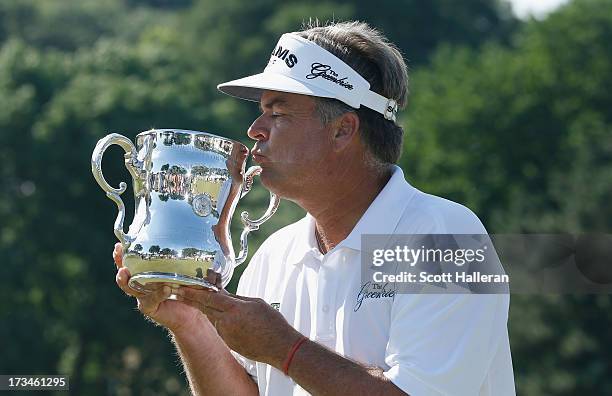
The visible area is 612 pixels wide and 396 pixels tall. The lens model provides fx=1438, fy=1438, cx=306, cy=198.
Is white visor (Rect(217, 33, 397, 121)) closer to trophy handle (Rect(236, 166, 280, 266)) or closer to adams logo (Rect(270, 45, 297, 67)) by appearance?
adams logo (Rect(270, 45, 297, 67))

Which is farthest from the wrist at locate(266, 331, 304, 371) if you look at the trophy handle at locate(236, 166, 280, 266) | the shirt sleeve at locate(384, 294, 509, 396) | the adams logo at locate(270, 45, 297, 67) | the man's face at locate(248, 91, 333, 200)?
the adams logo at locate(270, 45, 297, 67)

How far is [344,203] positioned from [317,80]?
17.4 inches

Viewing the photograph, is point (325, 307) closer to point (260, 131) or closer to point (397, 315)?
point (397, 315)

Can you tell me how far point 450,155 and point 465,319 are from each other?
125 ft

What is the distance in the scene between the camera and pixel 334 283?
4.92 meters

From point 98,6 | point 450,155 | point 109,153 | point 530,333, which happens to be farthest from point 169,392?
point 98,6

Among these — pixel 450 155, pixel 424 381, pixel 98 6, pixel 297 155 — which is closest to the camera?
pixel 424 381

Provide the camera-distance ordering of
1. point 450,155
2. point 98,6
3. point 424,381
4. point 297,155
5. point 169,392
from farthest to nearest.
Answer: point 98,6, point 450,155, point 169,392, point 297,155, point 424,381

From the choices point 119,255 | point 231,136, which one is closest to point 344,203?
point 119,255

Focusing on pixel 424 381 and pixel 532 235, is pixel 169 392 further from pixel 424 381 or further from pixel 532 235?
pixel 424 381

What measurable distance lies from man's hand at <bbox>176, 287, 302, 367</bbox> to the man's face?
531 millimetres

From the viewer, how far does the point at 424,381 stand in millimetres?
4516

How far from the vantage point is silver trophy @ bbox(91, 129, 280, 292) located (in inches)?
185

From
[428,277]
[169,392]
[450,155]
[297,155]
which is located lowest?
[428,277]
